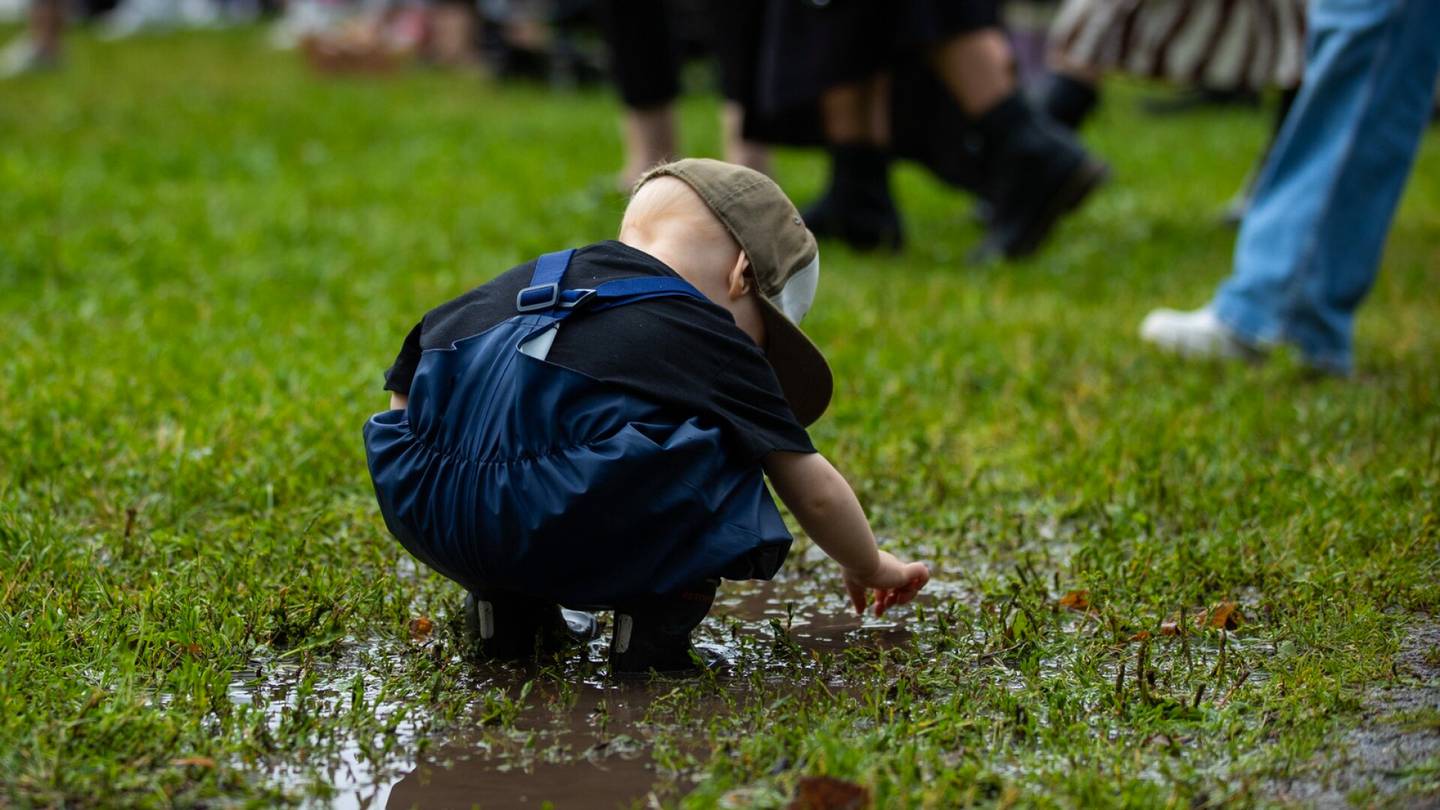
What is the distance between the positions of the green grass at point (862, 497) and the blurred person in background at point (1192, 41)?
63cm

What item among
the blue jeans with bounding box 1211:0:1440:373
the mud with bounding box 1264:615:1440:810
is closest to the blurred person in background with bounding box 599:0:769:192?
the blue jeans with bounding box 1211:0:1440:373

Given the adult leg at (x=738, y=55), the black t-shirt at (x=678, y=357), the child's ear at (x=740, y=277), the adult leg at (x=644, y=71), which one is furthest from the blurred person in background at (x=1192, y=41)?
the black t-shirt at (x=678, y=357)

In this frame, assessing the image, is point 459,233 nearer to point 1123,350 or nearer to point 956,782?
point 1123,350

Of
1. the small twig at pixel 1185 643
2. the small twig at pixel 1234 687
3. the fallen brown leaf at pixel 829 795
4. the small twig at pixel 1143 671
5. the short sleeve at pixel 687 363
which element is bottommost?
the small twig at pixel 1185 643

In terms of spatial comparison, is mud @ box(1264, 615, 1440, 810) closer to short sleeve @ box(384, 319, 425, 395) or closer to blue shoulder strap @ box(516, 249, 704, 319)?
blue shoulder strap @ box(516, 249, 704, 319)

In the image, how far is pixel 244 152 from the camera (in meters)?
7.49

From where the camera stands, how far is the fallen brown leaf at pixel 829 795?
190cm

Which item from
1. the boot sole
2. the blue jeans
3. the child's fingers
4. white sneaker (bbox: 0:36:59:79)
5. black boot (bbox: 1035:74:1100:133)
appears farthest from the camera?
white sneaker (bbox: 0:36:59:79)

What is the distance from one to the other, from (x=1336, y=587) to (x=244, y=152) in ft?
19.4

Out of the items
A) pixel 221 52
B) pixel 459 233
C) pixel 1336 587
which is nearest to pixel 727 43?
pixel 459 233

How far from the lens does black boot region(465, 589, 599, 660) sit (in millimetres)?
2387

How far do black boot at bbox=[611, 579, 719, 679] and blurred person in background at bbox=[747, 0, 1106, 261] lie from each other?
3.26 meters

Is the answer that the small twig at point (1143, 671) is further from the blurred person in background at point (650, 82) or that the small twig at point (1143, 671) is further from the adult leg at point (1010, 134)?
the blurred person in background at point (650, 82)

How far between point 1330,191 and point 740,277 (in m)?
2.25
